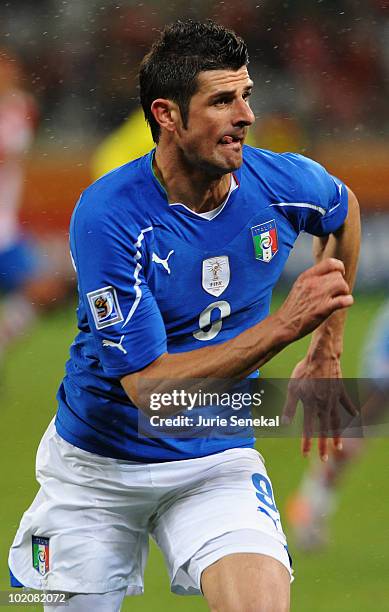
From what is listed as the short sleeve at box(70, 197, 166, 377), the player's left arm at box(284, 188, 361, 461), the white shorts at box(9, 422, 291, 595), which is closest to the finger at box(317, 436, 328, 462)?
the player's left arm at box(284, 188, 361, 461)

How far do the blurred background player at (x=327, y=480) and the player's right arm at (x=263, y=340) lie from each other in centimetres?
Result: 159

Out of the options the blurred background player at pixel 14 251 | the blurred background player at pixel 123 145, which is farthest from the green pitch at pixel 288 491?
the blurred background player at pixel 123 145

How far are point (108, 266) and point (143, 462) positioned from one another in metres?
0.49

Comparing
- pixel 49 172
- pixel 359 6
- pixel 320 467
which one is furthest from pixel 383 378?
pixel 359 6

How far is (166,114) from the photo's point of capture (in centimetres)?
258

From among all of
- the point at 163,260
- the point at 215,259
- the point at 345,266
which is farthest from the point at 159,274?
the point at 345,266

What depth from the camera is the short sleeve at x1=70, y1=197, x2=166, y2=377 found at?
247 centimetres

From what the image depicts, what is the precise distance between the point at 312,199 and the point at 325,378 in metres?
0.41

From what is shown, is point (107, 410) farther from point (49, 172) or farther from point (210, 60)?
point (49, 172)

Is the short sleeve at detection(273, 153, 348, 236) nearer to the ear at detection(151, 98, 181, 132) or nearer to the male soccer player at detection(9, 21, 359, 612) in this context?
the male soccer player at detection(9, 21, 359, 612)

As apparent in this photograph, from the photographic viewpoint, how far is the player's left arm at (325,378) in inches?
108

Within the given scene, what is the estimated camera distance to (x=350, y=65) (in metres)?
9.39

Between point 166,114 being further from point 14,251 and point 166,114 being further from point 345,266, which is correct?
point 14,251

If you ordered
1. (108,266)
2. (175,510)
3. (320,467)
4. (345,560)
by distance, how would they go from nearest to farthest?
(108,266)
(175,510)
(345,560)
(320,467)
